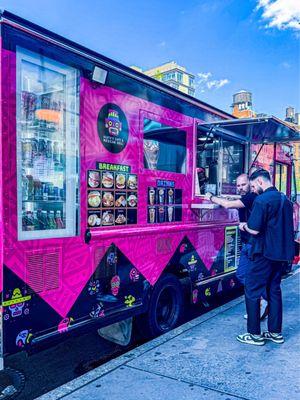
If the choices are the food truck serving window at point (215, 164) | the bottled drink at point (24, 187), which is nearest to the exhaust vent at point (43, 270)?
the bottled drink at point (24, 187)

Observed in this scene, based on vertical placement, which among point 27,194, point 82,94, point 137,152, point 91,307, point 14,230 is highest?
point 82,94

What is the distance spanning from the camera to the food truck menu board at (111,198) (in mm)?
3500

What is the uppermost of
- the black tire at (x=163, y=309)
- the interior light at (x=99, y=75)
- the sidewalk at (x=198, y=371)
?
the interior light at (x=99, y=75)

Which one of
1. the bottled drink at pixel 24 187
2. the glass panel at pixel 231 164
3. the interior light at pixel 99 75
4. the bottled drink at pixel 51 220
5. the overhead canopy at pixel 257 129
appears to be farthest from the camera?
the glass panel at pixel 231 164

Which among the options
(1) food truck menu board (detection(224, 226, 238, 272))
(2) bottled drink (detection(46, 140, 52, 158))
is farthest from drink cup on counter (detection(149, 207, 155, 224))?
(1) food truck menu board (detection(224, 226, 238, 272))

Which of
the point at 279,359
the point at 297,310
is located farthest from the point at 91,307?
the point at 297,310

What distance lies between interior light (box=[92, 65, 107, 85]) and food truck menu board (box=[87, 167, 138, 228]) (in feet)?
2.55

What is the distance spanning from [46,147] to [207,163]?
9.01ft

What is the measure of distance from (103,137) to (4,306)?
5.57 feet

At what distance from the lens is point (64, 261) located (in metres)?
3.24

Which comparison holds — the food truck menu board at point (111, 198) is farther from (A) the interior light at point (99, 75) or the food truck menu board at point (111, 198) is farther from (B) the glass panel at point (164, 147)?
(A) the interior light at point (99, 75)

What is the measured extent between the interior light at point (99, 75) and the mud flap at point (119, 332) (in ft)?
8.06

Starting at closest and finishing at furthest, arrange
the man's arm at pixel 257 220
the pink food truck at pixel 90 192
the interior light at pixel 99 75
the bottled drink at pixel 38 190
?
the pink food truck at pixel 90 192
the bottled drink at pixel 38 190
the interior light at pixel 99 75
the man's arm at pixel 257 220

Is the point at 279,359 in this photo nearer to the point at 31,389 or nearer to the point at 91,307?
the point at 91,307
